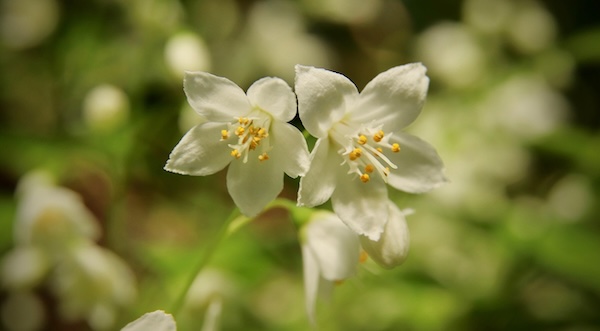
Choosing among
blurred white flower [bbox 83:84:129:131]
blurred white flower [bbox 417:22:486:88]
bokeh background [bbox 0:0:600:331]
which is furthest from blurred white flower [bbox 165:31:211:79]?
blurred white flower [bbox 417:22:486:88]

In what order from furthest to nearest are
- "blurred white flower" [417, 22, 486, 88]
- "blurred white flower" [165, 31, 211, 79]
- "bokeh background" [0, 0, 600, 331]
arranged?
"blurred white flower" [417, 22, 486, 88] → "bokeh background" [0, 0, 600, 331] → "blurred white flower" [165, 31, 211, 79]

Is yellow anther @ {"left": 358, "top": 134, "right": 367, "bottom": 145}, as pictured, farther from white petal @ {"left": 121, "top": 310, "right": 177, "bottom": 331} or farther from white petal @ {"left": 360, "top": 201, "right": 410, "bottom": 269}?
white petal @ {"left": 121, "top": 310, "right": 177, "bottom": 331}

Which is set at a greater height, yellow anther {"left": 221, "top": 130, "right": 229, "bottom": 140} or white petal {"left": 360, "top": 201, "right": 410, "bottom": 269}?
yellow anther {"left": 221, "top": 130, "right": 229, "bottom": 140}

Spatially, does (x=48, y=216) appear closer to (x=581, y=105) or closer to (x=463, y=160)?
(x=463, y=160)

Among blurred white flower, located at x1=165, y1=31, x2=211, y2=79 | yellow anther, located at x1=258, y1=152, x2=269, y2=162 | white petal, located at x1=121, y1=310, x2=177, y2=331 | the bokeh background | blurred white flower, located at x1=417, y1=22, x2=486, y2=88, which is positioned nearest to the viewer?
white petal, located at x1=121, y1=310, x2=177, y2=331

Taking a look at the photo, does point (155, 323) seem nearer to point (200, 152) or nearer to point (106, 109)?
point (200, 152)

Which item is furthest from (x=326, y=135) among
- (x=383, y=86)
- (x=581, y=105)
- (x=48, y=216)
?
(x=581, y=105)

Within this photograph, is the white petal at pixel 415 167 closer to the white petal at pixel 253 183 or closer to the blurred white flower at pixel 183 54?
the white petal at pixel 253 183
